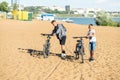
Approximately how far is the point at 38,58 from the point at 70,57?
1.40 m

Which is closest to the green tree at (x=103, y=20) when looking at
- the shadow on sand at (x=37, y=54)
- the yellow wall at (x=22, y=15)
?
the yellow wall at (x=22, y=15)

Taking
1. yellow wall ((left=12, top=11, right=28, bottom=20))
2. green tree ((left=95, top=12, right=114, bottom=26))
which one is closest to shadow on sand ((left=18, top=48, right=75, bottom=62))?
yellow wall ((left=12, top=11, right=28, bottom=20))

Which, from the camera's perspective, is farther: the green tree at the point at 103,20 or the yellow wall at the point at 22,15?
the green tree at the point at 103,20

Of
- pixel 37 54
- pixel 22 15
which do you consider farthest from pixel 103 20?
pixel 37 54

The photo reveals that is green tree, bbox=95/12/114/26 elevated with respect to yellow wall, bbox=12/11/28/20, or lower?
lower

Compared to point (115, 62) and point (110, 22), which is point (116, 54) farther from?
point (110, 22)

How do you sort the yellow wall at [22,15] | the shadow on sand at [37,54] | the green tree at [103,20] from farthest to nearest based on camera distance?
1. the green tree at [103,20]
2. the yellow wall at [22,15]
3. the shadow on sand at [37,54]

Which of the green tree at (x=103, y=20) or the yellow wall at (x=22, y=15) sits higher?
the yellow wall at (x=22, y=15)

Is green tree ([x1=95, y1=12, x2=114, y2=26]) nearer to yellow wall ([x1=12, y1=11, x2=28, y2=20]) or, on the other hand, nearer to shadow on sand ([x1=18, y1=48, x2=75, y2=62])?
yellow wall ([x1=12, y1=11, x2=28, y2=20])

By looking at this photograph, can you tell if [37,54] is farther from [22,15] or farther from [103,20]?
[103,20]

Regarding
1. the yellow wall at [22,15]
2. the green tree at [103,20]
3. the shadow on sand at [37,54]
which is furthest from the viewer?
the green tree at [103,20]

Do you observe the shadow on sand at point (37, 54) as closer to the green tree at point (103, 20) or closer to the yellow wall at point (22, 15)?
the yellow wall at point (22, 15)

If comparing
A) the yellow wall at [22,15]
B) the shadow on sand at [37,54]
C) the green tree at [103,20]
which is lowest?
the green tree at [103,20]

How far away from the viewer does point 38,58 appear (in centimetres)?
1566
